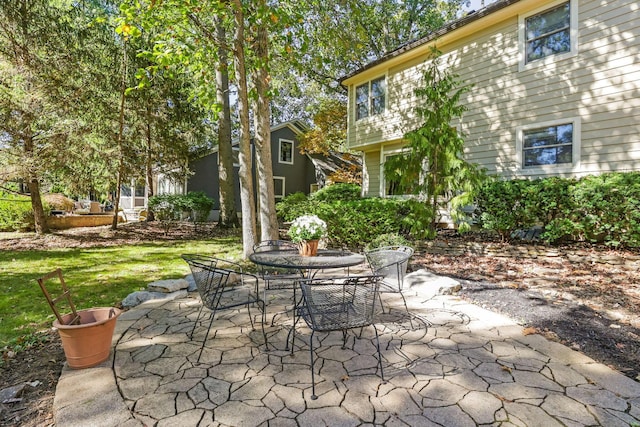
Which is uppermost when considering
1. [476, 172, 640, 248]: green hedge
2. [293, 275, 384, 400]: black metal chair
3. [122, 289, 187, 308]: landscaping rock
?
Answer: [476, 172, 640, 248]: green hedge

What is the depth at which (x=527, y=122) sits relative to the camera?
7805 mm

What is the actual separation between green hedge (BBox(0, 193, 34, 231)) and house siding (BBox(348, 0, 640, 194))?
13.0 meters

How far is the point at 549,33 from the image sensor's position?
7.45 meters

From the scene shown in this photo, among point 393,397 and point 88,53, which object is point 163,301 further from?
point 88,53

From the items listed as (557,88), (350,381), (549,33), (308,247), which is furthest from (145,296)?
(549,33)

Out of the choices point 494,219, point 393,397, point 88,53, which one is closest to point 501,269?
A: point 494,219

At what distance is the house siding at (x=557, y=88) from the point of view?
6.43 metres

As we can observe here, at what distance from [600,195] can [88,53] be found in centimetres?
1305

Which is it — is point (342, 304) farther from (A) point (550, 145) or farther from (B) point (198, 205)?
(B) point (198, 205)

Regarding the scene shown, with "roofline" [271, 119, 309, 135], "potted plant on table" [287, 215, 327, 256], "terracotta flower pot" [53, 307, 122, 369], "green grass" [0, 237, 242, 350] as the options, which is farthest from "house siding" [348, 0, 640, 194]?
"roofline" [271, 119, 309, 135]

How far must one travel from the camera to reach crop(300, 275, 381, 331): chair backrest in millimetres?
2535

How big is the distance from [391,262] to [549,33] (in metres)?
7.14

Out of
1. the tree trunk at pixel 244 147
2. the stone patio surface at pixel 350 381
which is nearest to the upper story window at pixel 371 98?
the tree trunk at pixel 244 147

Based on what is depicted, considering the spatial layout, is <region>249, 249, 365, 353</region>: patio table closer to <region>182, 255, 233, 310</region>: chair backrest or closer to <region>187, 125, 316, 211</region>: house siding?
<region>182, 255, 233, 310</region>: chair backrest
